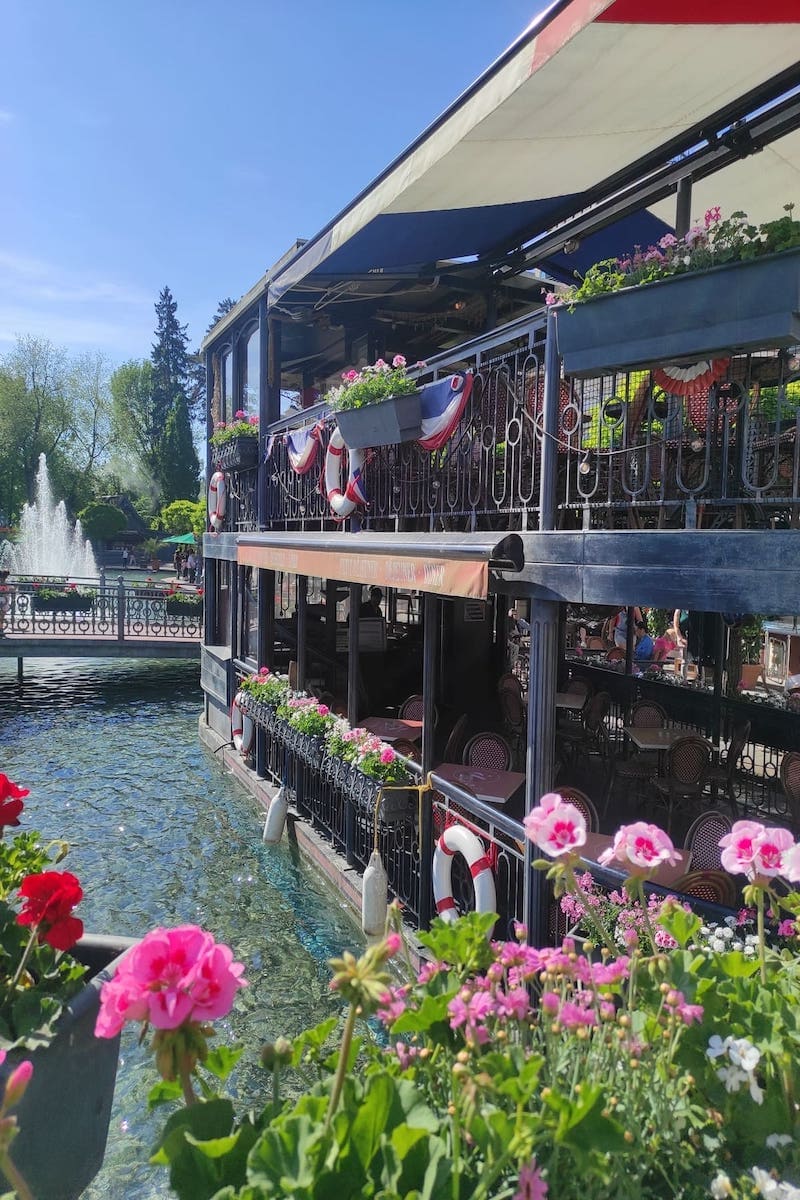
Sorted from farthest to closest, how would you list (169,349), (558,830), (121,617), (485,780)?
(169,349)
(121,617)
(485,780)
(558,830)

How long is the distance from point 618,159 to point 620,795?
254 inches

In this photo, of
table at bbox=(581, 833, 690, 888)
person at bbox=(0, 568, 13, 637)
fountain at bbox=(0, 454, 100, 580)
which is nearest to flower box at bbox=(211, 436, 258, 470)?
table at bbox=(581, 833, 690, 888)

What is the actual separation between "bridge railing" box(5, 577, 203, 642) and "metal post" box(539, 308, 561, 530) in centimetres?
1806

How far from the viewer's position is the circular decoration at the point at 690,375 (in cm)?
417

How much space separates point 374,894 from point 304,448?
5026 mm

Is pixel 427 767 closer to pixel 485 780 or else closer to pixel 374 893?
pixel 485 780

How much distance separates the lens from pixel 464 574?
542 cm

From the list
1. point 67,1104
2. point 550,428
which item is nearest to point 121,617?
point 550,428

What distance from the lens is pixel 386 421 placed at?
274 inches

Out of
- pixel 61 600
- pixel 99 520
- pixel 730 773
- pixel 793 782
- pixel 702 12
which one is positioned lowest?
pixel 730 773

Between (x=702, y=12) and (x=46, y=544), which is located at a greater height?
(x=702, y=12)

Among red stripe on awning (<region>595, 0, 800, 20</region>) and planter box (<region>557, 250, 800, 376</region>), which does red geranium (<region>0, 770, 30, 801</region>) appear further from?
red stripe on awning (<region>595, 0, 800, 20</region>)

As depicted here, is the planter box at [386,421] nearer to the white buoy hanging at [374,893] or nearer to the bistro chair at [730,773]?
the white buoy hanging at [374,893]

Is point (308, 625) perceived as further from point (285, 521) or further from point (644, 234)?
point (644, 234)
